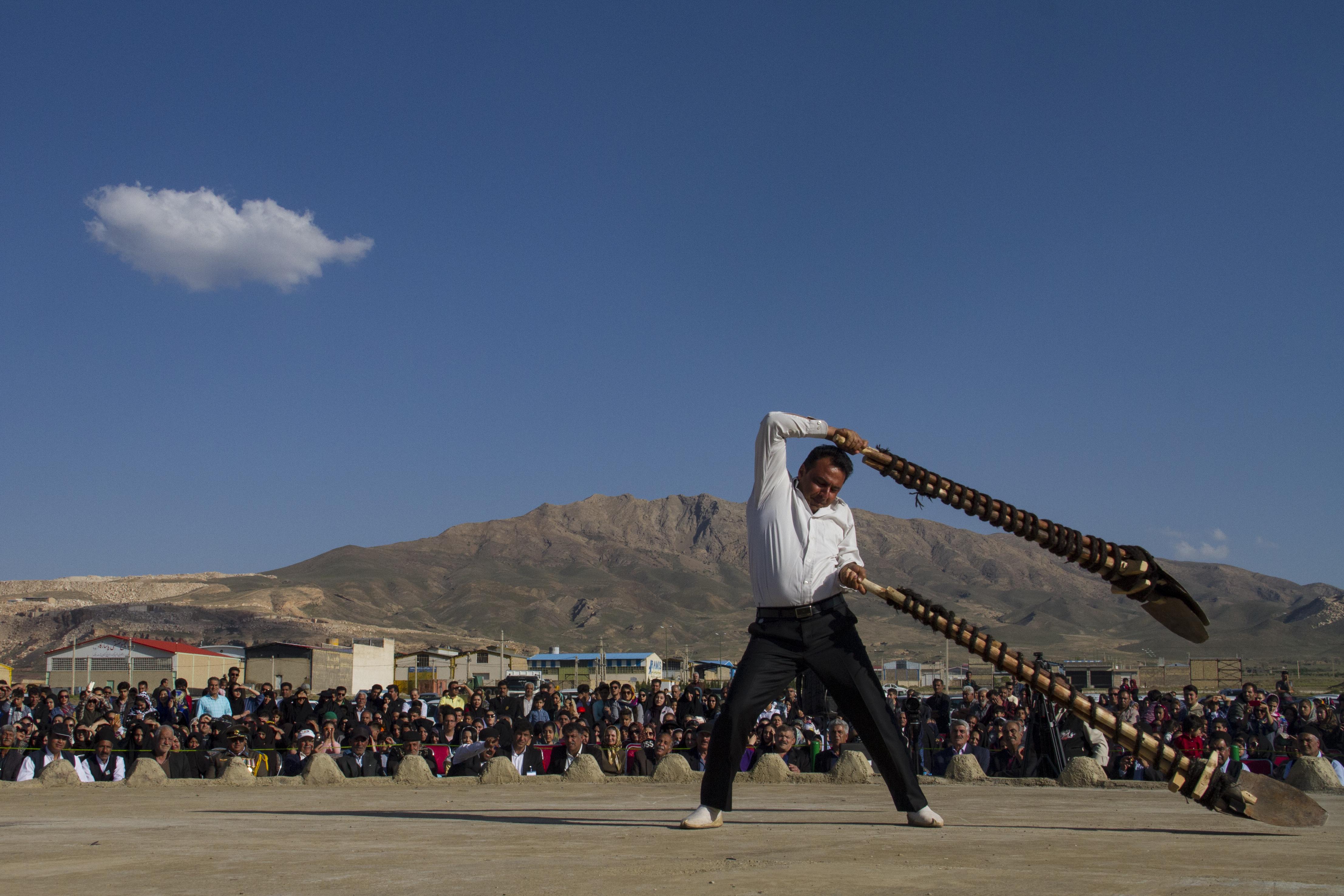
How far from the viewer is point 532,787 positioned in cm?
1163

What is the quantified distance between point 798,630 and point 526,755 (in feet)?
31.0

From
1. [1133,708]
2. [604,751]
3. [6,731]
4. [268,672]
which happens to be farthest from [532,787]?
[268,672]

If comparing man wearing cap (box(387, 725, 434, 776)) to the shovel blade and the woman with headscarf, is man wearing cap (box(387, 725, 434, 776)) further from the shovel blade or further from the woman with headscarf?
the woman with headscarf

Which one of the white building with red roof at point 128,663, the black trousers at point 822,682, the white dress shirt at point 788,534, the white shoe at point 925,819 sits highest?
the white dress shirt at point 788,534

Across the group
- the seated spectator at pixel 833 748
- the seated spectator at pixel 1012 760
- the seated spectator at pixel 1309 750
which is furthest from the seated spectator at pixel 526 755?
the seated spectator at pixel 1309 750

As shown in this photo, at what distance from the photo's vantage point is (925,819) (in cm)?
673

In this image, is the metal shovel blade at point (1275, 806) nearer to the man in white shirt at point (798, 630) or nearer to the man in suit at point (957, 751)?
the man in white shirt at point (798, 630)

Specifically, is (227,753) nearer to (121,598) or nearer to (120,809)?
(120,809)

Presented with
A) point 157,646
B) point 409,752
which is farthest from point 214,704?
point 157,646

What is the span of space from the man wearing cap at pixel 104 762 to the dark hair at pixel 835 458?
12284 millimetres

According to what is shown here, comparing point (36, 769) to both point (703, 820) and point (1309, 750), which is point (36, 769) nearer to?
point (703, 820)

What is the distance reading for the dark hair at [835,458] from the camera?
6930 mm

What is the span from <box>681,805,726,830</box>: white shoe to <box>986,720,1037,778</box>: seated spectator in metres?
7.65

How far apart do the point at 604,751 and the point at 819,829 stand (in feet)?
27.5
